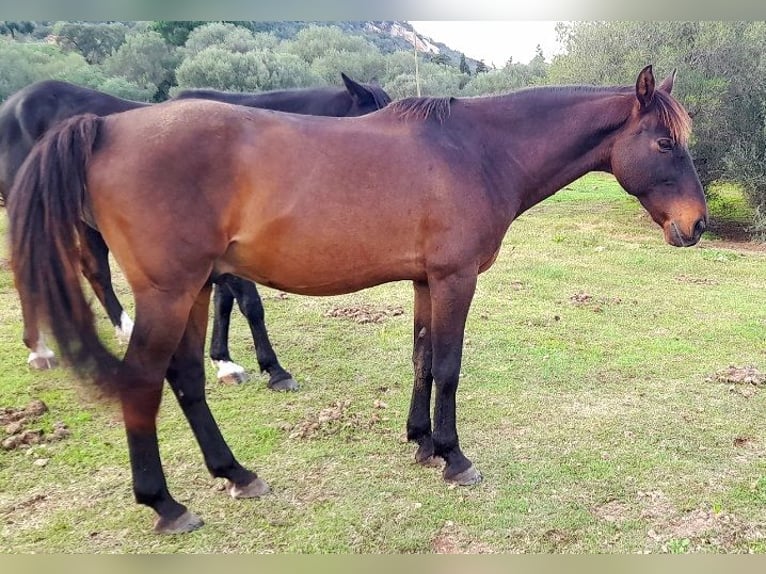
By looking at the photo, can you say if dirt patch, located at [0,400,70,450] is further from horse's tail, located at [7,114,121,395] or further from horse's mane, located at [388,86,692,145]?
horse's mane, located at [388,86,692,145]

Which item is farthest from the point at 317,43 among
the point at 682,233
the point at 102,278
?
the point at 682,233

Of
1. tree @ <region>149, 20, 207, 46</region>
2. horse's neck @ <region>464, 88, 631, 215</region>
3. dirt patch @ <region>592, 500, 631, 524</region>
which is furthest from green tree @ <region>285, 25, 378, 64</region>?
dirt patch @ <region>592, 500, 631, 524</region>

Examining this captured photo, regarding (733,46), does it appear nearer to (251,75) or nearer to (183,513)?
(251,75)

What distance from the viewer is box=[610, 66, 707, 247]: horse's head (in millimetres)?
3203

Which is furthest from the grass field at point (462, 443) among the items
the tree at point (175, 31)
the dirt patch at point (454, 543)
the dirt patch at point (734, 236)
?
the tree at point (175, 31)

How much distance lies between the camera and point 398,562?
2.35m

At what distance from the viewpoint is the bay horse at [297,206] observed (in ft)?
8.47

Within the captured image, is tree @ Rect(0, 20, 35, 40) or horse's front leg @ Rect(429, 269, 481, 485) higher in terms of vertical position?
tree @ Rect(0, 20, 35, 40)

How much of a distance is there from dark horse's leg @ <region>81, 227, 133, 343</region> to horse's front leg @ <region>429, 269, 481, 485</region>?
3175 millimetres

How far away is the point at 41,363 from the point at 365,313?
3.14 m

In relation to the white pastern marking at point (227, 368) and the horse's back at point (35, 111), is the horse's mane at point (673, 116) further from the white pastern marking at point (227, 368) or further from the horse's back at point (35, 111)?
the horse's back at point (35, 111)

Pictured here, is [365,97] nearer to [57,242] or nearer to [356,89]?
[356,89]

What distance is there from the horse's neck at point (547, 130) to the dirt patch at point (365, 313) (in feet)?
10.2

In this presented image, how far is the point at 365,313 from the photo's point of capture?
21.1 feet
